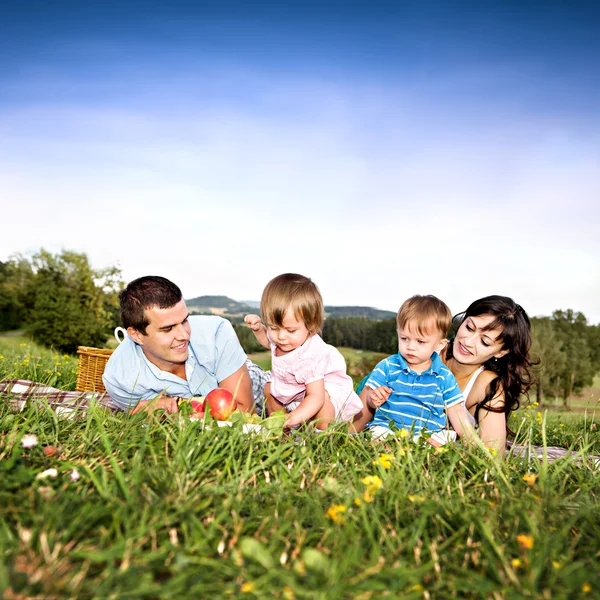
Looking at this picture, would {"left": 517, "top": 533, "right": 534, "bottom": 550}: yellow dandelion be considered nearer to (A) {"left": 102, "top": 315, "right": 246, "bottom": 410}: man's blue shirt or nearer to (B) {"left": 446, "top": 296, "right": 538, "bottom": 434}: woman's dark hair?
(B) {"left": 446, "top": 296, "right": 538, "bottom": 434}: woman's dark hair

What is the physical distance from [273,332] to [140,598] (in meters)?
2.80

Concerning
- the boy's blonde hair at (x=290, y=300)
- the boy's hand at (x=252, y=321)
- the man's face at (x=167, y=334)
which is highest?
the boy's blonde hair at (x=290, y=300)

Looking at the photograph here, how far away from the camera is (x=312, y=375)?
14.7 feet

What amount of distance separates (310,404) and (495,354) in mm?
1862

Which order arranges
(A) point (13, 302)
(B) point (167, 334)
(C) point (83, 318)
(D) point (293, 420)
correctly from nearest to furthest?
(D) point (293, 420)
(B) point (167, 334)
(C) point (83, 318)
(A) point (13, 302)

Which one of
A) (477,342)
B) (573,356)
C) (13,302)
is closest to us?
(477,342)

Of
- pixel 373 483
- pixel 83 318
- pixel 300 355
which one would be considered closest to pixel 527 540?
pixel 373 483

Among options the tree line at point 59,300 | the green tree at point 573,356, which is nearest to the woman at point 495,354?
the tree line at point 59,300

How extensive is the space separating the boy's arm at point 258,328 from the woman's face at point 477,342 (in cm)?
178

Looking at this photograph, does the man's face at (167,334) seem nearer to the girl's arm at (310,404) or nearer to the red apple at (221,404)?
the red apple at (221,404)

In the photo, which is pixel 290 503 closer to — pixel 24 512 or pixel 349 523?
pixel 349 523

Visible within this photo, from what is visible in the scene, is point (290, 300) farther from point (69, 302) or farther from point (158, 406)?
point (69, 302)

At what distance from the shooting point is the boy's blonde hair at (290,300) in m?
4.24

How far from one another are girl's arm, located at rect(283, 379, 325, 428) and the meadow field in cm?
75
